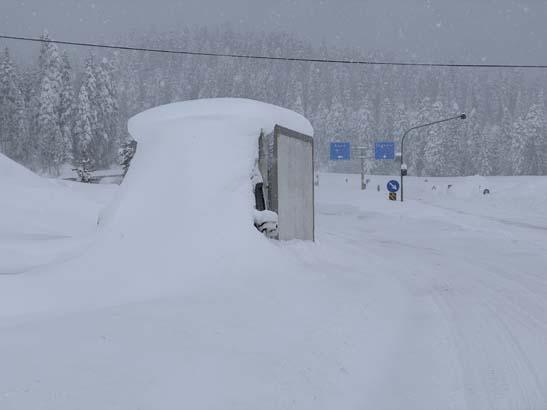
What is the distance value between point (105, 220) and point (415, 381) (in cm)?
417

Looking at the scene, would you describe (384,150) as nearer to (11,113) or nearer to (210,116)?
(210,116)

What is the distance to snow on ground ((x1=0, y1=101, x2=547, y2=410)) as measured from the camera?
2809 millimetres

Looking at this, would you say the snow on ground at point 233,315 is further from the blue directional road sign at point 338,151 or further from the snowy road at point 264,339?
the blue directional road sign at point 338,151

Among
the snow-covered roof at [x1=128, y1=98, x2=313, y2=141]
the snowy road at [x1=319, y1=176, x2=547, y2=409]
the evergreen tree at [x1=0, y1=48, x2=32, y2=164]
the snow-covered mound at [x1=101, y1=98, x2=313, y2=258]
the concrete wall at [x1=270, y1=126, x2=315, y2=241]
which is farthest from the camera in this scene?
the evergreen tree at [x1=0, y1=48, x2=32, y2=164]

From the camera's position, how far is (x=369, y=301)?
17.4 feet

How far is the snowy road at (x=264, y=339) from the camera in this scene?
2709 mm

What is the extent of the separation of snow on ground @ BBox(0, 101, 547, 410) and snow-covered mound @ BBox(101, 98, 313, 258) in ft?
0.07

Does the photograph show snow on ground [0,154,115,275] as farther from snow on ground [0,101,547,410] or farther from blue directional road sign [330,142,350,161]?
blue directional road sign [330,142,350,161]

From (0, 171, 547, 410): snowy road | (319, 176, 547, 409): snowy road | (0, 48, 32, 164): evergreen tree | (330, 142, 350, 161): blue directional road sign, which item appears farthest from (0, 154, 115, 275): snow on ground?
(0, 48, 32, 164): evergreen tree

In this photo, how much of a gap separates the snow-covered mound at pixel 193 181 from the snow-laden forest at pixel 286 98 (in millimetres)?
49642

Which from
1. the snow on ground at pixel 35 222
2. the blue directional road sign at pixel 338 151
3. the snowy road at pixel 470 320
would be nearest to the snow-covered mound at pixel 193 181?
the snow on ground at pixel 35 222

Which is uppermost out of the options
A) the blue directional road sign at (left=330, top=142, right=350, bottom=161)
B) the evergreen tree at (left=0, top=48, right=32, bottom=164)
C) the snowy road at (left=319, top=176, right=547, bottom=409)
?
the evergreen tree at (left=0, top=48, right=32, bottom=164)

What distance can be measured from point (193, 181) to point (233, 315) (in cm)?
236

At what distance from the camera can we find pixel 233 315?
407 centimetres
